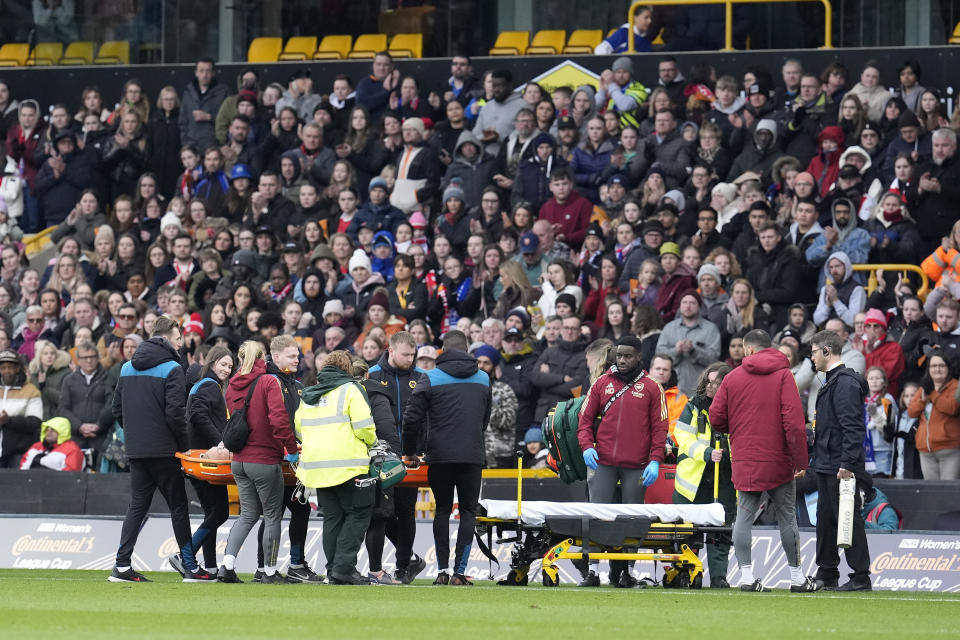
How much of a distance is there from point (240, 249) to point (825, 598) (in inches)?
433

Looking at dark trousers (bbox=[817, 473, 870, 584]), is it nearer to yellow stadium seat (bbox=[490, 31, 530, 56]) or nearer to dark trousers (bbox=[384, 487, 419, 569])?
dark trousers (bbox=[384, 487, 419, 569])

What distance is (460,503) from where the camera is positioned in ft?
46.0

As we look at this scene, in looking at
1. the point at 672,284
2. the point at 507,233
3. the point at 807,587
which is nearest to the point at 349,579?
the point at 807,587

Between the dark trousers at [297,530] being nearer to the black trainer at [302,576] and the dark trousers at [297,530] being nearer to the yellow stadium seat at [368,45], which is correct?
the black trainer at [302,576]

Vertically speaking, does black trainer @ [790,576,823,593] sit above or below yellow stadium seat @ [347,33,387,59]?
below

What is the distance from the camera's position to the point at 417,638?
30.3 feet

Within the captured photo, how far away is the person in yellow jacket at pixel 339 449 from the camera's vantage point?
13227 mm

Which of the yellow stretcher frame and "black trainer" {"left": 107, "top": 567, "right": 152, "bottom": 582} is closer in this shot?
the yellow stretcher frame

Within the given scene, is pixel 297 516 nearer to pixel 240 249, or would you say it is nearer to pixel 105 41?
pixel 240 249

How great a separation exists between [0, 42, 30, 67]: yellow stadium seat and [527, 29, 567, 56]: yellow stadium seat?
27.1 ft

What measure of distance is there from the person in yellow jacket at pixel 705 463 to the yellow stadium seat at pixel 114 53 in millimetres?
15084

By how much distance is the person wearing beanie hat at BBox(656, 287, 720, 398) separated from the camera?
1767cm

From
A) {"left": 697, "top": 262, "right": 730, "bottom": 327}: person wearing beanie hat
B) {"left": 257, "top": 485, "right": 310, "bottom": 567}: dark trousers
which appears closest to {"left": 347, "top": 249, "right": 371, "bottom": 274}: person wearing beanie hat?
{"left": 697, "top": 262, "right": 730, "bottom": 327}: person wearing beanie hat

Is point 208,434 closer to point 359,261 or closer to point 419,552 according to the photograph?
point 419,552
